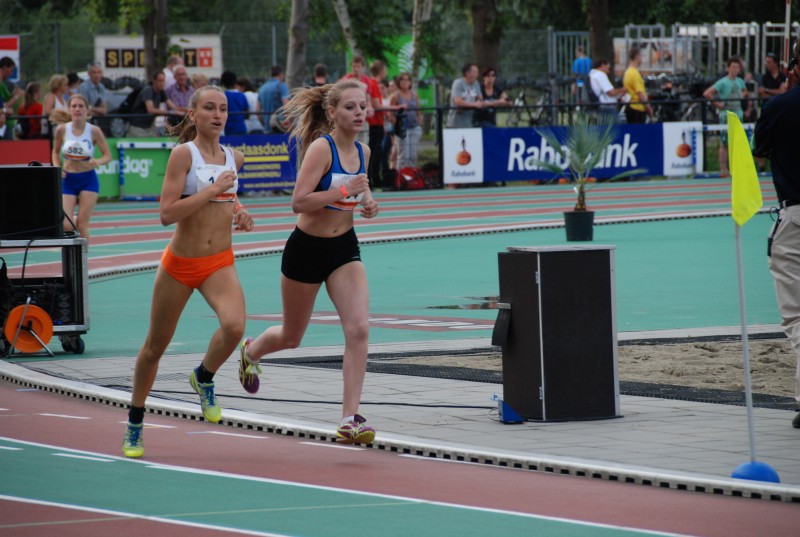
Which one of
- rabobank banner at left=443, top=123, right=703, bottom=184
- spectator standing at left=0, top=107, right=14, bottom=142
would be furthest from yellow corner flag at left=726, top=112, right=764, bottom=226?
rabobank banner at left=443, top=123, right=703, bottom=184

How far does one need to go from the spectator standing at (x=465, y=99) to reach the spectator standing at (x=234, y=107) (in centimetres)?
468

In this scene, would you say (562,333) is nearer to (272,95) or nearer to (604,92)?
(272,95)

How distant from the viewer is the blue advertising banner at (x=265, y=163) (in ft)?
98.5

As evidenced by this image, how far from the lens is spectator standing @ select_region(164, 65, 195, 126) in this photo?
1134 inches

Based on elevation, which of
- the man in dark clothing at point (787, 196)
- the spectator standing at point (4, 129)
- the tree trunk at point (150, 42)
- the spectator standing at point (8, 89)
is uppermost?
the tree trunk at point (150, 42)

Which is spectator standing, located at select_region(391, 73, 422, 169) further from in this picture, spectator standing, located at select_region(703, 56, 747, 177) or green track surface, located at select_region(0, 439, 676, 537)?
green track surface, located at select_region(0, 439, 676, 537)

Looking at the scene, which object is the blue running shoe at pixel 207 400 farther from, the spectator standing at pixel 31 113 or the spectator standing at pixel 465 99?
the spectator standing at pixel 465 99

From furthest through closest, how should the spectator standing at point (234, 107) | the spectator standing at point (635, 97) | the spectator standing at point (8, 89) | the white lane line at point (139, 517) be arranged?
the spectator standing at point (635, 97), the spectator standing at point (234, 107), the spectator standing at point (8, 89), the white lane line at point (139, 517)

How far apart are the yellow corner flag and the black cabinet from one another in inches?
66.8

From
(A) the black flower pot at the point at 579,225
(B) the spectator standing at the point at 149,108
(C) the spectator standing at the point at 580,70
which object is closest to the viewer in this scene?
(A) the black flower pot at the point at 579,225

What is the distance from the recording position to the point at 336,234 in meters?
8.55

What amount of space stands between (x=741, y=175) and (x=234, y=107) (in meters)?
23.1

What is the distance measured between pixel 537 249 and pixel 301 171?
1.51m

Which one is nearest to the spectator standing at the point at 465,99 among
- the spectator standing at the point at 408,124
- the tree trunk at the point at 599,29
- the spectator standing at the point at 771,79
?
the spectator standing at the point at 408,124
